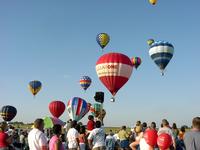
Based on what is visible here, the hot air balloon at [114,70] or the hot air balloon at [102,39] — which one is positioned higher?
the hot air balloon at [102,39]

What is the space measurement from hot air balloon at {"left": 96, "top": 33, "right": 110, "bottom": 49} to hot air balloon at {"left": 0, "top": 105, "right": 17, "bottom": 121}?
1122 centimetres

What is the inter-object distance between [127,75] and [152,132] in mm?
16377

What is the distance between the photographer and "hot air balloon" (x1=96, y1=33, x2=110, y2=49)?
125 feet

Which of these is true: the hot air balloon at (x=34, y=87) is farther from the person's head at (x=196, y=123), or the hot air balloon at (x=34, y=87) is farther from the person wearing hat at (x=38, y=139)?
the person's head at (x=196, y=123)

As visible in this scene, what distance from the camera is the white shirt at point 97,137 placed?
425 inches

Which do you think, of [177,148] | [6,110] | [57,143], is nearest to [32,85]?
[6,110]

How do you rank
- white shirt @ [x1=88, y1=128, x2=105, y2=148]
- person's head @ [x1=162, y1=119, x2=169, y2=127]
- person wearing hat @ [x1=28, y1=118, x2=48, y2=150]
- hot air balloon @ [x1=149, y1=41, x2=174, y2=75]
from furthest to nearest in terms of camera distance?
hot air balloon @ [x1=149, y1=41, x2=174, y2=75], person's head @ [x1=162, y1=119, x2=169, y2=127], white shirt @ [x1=88, y1=128, x2=105, y2=148], person wearing hat @ [x1=28, y1=118, x2=48, y2=150]

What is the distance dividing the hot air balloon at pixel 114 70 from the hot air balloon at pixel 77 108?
4.19m

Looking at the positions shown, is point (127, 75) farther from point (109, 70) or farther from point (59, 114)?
point (59, 114)

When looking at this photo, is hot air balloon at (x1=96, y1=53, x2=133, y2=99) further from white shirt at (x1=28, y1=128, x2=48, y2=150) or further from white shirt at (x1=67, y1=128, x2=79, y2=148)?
white shirt at (x1=28, y1=128, x2=48, y2=150)

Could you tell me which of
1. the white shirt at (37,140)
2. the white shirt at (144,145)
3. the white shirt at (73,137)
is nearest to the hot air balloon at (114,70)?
the white shirt at (73,137)

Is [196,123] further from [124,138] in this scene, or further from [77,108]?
[77,108]

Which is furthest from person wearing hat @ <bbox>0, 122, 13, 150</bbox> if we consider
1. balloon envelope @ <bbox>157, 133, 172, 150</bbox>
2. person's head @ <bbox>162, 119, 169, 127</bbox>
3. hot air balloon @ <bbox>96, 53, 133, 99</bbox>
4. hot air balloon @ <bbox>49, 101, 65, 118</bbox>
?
hot air balloon @ <bbox>49, 101, 65, 118</bbox>

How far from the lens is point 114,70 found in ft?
74.8
